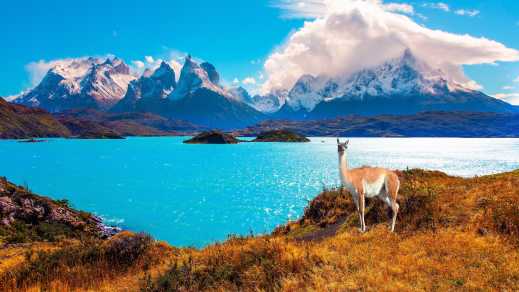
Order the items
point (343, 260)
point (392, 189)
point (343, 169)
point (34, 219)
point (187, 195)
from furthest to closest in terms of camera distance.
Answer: point (187, 195)
point (34, 219)
point (392, 189)
point (343, 169)
point (343, 260)

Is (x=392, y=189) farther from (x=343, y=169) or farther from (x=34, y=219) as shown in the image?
(x=34, y=219)

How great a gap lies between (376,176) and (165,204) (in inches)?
2107

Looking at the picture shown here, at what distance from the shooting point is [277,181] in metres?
88.8

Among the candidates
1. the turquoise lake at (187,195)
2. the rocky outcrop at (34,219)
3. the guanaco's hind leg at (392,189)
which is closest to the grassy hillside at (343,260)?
the guanaco's hind leg at (392,189)

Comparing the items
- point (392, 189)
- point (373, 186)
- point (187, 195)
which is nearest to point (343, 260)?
point (373, 186)

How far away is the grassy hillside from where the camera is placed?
966 centimetres

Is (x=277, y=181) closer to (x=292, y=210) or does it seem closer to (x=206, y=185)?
(x=206, y=185)

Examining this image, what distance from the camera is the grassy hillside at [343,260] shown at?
9664 mm

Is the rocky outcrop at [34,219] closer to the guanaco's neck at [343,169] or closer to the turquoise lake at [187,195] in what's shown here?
the turquoise lake at [187,195]

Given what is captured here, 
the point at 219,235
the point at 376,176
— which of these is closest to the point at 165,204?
the point at 219,235

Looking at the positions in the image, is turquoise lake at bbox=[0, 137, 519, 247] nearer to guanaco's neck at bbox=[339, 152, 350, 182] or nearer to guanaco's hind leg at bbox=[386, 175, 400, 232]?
guanaco's neck at bbox=[339, 152, 350, 182]

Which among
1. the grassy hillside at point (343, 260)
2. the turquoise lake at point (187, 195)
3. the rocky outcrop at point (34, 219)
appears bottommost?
the turquoise lake at point (187, 195)

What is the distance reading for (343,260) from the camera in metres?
11.0

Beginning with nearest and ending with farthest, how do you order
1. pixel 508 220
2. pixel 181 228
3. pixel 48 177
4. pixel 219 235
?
pixel 508 220, pixel 219 235, pixel 181 228, pixel 48 177
